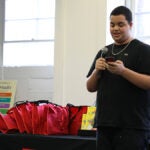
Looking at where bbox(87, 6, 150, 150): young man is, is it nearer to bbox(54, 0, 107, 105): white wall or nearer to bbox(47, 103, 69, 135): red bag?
bbox(47, 103, 69, 135): red bag

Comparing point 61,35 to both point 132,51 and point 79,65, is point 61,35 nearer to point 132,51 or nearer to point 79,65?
point 79,65

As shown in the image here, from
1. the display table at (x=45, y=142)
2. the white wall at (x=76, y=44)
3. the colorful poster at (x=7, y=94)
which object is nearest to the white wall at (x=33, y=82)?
the colorful poster at (x=7, y=94)

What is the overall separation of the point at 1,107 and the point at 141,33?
Answer: 5.24ft

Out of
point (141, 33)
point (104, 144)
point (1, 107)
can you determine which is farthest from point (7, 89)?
point (104, 144)

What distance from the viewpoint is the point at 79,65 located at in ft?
10.2

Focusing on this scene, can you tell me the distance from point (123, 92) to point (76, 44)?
1.68m

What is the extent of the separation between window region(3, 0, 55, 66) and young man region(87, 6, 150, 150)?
6.60ft

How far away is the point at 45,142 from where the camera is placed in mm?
2281

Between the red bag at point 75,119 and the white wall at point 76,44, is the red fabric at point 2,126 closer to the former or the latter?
the red bag at point 75,119

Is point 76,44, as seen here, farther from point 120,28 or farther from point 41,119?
point 120,28

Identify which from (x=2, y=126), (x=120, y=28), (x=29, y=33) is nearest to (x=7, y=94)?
(x=29, y=33)

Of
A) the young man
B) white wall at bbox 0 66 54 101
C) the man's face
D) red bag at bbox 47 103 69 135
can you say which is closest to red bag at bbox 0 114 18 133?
red bag at bbox 47 103 69 135

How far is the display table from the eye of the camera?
7.10 ft

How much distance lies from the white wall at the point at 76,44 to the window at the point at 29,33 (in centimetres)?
39
